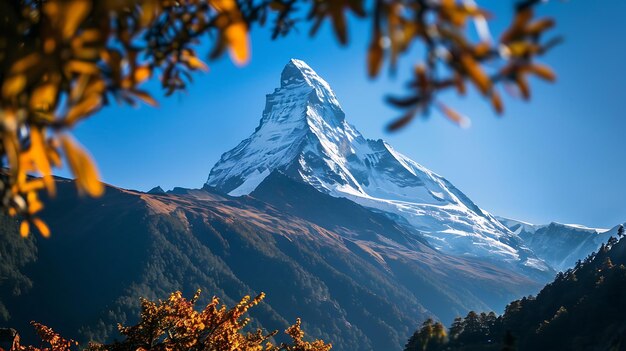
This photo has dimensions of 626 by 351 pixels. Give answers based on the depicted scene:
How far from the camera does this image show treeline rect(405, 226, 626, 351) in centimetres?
4378

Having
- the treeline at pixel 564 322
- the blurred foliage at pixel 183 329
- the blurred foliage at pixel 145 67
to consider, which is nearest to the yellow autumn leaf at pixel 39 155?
the blurred foliage at pixel 145 67

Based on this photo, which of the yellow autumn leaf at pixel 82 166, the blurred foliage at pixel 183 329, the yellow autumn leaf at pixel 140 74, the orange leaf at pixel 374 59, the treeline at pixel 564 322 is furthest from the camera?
the treeline at pixel 564 322

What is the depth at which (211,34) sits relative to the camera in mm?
2455

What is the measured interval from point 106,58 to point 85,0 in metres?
0.29

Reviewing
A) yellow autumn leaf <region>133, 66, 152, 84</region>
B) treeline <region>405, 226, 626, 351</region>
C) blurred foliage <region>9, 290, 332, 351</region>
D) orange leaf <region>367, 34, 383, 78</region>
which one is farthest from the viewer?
treeline <region>405, 226, 626, 351</region>

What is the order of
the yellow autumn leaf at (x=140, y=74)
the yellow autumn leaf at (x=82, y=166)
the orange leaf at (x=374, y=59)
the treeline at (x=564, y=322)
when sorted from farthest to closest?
the treeline at (x=564, y=322) → the yellow autumn leaf at (x=140, y=74) → the orange leaf at (x=374, y=59) → the yellow autumn leaf at (x=82, y=166)

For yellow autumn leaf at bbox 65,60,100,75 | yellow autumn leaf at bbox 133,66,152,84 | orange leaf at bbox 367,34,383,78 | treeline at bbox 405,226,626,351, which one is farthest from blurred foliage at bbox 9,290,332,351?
treeline at bbox 405,226,626,351

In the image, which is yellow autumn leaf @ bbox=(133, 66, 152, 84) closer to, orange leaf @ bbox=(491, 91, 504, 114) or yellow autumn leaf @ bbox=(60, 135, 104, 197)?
yellow autumn leaf @ bbox=(60, 135, 104, 197)

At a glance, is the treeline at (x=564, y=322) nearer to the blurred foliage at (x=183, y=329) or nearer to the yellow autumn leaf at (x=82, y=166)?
the blurred foliage at (x=183, y=329)

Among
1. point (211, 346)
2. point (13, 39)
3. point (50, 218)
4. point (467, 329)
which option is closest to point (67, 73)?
point (13, 39)

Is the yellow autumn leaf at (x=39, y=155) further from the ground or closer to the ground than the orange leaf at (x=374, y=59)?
closer to the ground

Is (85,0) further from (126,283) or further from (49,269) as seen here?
(49,269)

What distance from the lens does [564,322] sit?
4947 centimetres

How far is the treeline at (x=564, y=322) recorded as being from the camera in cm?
4378
